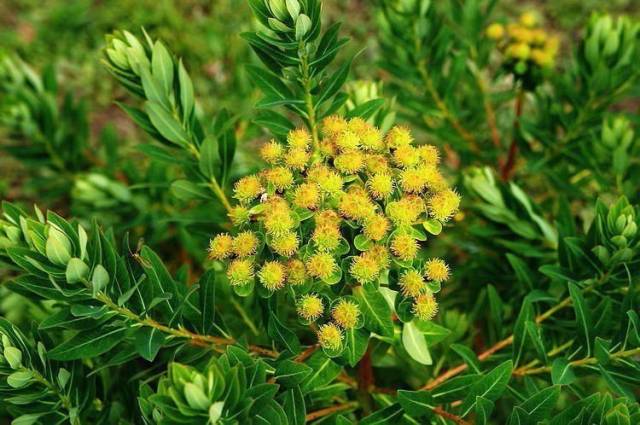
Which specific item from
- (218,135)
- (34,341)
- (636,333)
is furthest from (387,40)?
(34,341)

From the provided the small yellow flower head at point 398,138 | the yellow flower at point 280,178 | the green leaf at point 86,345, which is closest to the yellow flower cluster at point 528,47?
the small yellow flower head at point 398,138

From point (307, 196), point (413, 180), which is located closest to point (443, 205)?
point (413, 180)

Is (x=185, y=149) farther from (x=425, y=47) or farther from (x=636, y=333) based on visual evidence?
(x=636, y=333)

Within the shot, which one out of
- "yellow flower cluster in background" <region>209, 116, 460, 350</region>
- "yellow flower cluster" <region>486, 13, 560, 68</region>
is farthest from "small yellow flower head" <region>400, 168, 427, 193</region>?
"yellow flower cluster" <region>486, 13, 560, 68</region>

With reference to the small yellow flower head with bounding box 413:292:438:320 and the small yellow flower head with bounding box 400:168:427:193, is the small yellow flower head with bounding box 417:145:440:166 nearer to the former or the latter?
the small yellow flower head with bounding box 400:168:427:193

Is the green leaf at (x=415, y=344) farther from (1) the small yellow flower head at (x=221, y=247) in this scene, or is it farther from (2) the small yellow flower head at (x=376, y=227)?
(1) the small yellow flower head at (x=221, y=247)

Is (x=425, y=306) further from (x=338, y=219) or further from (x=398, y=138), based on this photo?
(x=398, y=138)

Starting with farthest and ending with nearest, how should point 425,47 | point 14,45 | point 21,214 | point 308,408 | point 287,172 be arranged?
point 14,45 → point 425,47 → point 308,408 → point 21,214 → point 287,172

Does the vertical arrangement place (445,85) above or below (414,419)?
above
